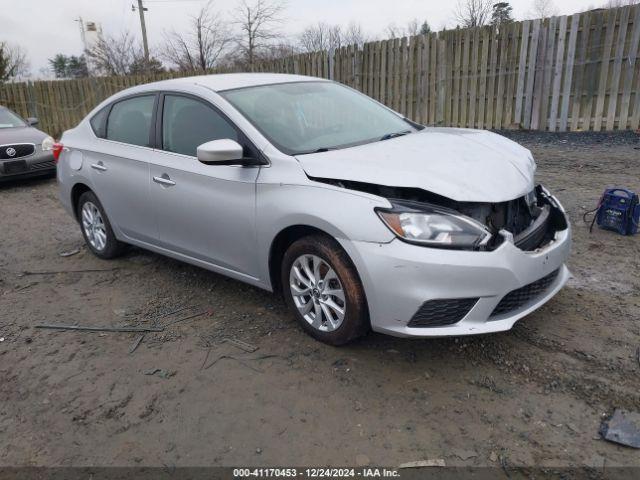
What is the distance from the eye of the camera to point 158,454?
2.64 meters

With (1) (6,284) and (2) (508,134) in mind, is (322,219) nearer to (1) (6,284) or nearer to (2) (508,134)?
(1) (6,284)

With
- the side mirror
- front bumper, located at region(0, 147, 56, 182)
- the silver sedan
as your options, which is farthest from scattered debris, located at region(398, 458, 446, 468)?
front bumper, located at region(0, 147, 56, 182)

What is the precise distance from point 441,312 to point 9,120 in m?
10.4

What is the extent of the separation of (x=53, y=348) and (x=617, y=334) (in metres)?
3.80

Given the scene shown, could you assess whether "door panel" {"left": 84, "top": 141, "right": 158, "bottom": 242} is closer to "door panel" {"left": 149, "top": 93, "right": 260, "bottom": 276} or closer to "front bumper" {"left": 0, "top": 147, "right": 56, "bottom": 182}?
"door panel" {"left": 149, "top": 93, "right": 260, "bottom": 276}

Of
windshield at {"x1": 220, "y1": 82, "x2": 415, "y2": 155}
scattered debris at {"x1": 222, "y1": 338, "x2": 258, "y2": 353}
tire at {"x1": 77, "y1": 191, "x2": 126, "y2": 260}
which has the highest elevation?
windshield at {"x1": 220, "y1": 82, "x2": 415, "y2": 155}

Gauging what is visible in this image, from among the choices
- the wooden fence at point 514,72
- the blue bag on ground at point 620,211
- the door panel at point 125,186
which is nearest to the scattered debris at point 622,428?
the blue bag on ground at point 620,211

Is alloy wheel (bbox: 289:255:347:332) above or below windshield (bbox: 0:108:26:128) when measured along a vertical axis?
below

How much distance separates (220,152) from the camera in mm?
3432

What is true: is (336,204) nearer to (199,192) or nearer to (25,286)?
(199,192)

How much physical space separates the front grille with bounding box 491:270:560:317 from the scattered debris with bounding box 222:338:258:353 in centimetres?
155

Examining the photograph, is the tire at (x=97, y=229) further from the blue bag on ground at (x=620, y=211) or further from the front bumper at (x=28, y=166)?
the front bumper at (x=28, y=166)

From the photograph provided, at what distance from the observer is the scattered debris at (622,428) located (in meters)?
2.50

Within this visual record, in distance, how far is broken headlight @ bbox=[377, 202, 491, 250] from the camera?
2.88 meters
